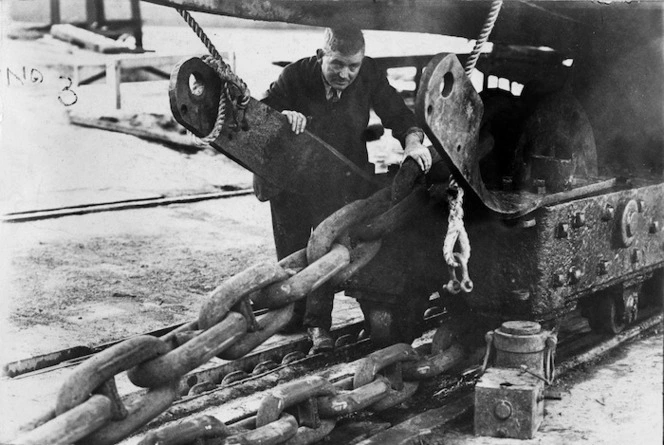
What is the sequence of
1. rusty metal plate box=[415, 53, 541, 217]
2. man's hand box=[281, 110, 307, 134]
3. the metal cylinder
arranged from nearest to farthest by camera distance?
rusty metal plate box=[415, 53, 541, 217] → the metal cylinder → man's hand box=[281, 110, 307, 134]

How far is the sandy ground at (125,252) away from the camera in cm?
422

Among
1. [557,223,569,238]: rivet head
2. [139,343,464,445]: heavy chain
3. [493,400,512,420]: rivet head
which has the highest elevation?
[557,223,569,238]: rivet head

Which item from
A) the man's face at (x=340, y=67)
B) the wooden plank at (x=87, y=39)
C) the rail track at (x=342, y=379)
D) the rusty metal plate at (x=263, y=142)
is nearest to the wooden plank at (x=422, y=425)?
the rail track at (x=342, y=379)

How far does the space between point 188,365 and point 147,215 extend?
17.4 feet

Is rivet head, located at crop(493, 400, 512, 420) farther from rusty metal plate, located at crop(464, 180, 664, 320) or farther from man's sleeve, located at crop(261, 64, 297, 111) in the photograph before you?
man's sleeve, located at crop(261, 64, 297, 111)

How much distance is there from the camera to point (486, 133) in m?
4.26

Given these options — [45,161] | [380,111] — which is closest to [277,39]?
[45,161]

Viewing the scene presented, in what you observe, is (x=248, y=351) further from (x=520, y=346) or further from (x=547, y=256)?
(x=547, y=256)

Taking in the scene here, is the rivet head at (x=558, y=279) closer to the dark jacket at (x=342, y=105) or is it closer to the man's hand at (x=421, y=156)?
the man's hand at (x=421, y=156)

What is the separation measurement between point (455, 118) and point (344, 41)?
38.7 inches

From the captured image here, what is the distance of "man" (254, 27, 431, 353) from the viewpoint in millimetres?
4332

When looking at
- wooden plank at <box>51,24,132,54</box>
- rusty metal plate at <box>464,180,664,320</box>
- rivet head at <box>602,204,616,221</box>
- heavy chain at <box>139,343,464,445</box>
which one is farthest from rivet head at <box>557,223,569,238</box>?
wooden plank at <box>51,24,132,54</box>

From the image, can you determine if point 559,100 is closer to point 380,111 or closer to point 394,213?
point 380,111

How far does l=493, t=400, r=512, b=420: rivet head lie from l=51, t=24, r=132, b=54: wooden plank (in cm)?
1125
